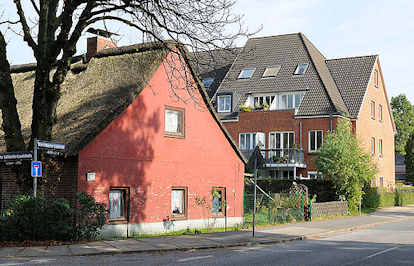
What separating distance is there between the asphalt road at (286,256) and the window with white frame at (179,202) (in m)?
5.28

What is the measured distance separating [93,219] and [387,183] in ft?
127

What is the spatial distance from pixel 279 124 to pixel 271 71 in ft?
16.7

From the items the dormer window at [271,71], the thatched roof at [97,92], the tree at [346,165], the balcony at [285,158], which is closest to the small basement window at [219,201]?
the thatched roof at [97,92]

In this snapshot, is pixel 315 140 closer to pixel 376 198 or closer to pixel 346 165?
pixel 376 198

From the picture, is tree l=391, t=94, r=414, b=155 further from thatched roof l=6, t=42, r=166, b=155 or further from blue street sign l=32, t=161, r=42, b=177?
blue street sign l=32, t=161, r=42, b=177

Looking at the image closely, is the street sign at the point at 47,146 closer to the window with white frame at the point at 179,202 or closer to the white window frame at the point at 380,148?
the window with white frame at the point at 179,202

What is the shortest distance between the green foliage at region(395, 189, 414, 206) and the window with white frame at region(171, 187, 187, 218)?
28012mm

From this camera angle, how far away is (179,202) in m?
21.6

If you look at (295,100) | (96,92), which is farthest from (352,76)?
(96,92)

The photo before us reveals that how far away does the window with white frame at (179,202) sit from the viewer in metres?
21.3

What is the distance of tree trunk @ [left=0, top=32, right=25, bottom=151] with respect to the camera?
1584cm

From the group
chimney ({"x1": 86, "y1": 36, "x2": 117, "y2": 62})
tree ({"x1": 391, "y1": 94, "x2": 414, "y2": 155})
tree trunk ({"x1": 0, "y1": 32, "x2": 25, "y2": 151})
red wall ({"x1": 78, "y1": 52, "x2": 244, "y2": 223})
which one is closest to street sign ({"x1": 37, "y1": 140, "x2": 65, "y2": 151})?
tree trunk ({"x1": 0, "y1": 32, "x2": 25, "y2": 151})

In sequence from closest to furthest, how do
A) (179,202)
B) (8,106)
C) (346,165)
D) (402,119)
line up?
1. (8,106)
2. (179,202)
3. (346,165)
4. (402,119)

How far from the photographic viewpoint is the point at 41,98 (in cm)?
1617
